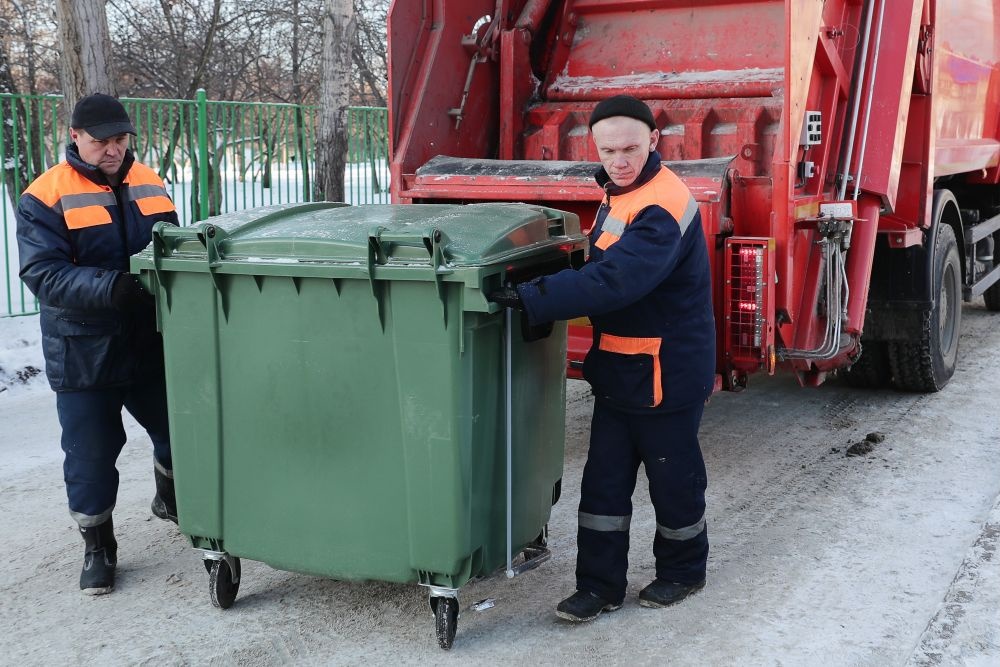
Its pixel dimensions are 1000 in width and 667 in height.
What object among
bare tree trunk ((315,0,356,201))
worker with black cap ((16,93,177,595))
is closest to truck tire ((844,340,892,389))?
worker with black cap ((16,93,177,595))

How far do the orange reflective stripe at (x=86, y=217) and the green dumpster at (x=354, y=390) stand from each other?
0.34 metres

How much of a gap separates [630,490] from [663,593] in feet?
1.07

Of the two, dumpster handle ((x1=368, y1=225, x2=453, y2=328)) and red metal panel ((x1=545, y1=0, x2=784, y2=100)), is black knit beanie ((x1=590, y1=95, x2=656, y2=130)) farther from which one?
red metal panel ((x1=545, y1=0, x2=784, y2=100))

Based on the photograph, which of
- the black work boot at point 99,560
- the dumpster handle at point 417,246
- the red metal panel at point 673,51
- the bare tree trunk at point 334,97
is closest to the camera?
the dumpster handle at point 417,246

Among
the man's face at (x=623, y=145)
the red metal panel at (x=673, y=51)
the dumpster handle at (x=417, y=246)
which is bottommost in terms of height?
the dumpster handle at (x=417, y=246)

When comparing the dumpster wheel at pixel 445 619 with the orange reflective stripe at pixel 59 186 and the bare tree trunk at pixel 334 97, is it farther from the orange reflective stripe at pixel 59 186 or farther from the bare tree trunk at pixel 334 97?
the bare tree trunk at pixel 334 97

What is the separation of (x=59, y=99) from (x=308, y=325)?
201 inches

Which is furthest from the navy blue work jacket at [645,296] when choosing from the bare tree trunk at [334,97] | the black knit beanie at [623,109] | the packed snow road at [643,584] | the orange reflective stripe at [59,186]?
the bare tree trunk at [334,97]

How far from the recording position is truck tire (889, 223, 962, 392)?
524 cm

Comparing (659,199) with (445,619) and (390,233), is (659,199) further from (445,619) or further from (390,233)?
(445,619)

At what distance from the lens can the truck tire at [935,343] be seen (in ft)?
17.2

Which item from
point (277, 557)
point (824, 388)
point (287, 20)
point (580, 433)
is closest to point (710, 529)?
point (580, 433)

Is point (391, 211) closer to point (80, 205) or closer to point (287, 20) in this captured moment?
point (80, 205)

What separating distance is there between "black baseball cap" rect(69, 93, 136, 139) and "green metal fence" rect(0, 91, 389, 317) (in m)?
3.78
